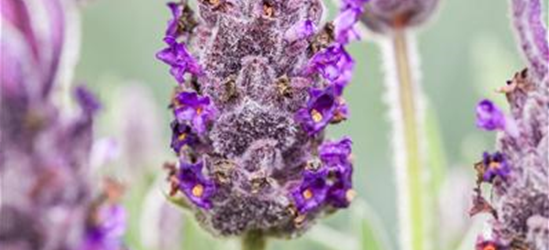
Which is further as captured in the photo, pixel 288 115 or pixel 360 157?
pixel 360 157

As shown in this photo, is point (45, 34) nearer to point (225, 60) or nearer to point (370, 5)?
point (225, 60)

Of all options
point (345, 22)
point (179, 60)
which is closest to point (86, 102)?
point (179, 60)

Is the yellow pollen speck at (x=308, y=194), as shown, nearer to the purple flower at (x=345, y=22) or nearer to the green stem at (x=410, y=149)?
the purple flower at (x=345, y=22)

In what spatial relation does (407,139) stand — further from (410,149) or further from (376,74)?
(376,74)

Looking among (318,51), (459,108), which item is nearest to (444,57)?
(459,108)

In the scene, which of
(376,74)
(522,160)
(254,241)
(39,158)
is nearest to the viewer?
(39,158)

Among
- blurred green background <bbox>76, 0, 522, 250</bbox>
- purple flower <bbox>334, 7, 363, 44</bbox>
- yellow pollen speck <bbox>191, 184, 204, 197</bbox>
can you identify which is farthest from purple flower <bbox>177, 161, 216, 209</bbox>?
blurred green background <bbox>76, 0, 522, 250</bbox>

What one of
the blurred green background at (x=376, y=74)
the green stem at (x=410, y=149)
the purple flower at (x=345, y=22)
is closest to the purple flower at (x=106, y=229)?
the purple flower at (x=345, y=22)
